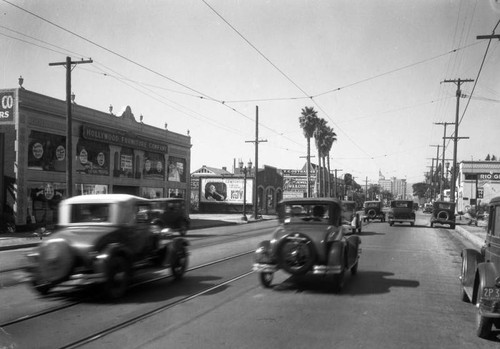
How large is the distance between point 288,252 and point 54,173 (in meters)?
19.8

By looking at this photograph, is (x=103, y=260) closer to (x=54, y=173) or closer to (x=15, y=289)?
(x=15, y=289)

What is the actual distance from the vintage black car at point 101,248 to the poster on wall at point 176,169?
29.6 metres

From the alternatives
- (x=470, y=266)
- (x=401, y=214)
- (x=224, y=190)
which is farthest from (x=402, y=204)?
(x=470, y=266)

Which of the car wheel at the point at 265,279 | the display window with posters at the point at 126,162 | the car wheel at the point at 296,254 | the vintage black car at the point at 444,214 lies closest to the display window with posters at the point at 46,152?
the display window with posters at the point at 126,162

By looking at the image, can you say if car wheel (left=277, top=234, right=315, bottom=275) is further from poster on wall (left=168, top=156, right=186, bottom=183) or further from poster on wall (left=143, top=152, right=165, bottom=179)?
poster on wall (left=168, top=156, right=186, bottom=183)

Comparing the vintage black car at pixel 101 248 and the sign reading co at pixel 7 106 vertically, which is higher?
the sign reading co at pixel 7 106

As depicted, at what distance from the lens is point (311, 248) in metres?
8.81

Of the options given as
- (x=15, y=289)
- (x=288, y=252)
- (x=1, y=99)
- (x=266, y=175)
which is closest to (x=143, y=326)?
(x=288, y=252)

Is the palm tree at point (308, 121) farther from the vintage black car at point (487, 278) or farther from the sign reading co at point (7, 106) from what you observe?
the vintage black car at point (487, 278)

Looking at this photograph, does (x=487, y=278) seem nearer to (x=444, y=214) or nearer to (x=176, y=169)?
(x=444, y=214)

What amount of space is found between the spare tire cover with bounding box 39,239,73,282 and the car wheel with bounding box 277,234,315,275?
373 centimetres

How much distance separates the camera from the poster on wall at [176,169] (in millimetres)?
39250

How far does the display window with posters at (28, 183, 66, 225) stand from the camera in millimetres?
23828

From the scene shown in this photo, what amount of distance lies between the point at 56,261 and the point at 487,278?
646 cm
